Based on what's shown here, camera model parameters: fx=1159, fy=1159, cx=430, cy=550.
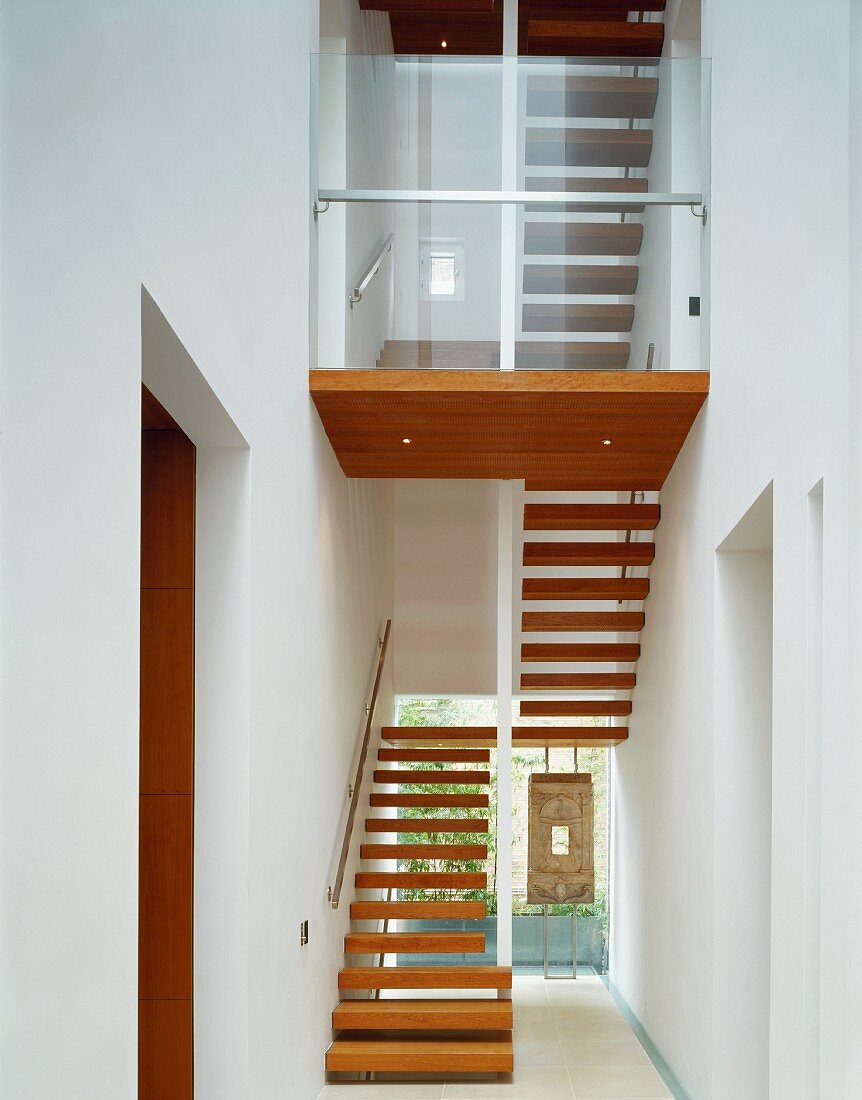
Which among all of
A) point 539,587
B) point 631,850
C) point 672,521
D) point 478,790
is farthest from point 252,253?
point 478,790

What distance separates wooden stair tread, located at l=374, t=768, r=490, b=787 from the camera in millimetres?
8914

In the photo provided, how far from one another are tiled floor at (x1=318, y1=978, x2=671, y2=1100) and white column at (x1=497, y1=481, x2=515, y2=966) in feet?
2.17

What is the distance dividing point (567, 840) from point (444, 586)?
9.12 ft

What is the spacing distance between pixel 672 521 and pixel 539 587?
1704 millimetres

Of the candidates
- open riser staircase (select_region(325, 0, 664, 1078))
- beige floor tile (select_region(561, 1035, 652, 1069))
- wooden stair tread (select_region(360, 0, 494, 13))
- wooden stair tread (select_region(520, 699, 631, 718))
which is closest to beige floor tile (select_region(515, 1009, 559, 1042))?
beige floor tile (select_region(561, 1035, 652, 1069))

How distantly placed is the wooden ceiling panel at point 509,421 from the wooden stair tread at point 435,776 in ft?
8.57

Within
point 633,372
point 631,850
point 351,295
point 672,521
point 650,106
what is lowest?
point 631,850

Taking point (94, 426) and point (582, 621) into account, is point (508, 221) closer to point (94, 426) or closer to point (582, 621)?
point (582, 621)

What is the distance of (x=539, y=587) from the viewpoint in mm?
8680

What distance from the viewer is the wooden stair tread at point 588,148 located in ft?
19.5

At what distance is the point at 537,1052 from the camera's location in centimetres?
702

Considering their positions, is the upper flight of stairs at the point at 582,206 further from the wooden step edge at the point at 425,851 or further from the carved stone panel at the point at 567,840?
the carved stone panel at the point at 567,840

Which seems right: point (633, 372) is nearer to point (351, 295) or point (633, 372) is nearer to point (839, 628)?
point (351, 295)

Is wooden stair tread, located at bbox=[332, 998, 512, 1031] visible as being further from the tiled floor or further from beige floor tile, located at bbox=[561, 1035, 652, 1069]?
beige floor tile, located at bbox=[561, 1035, 652, 1069]
